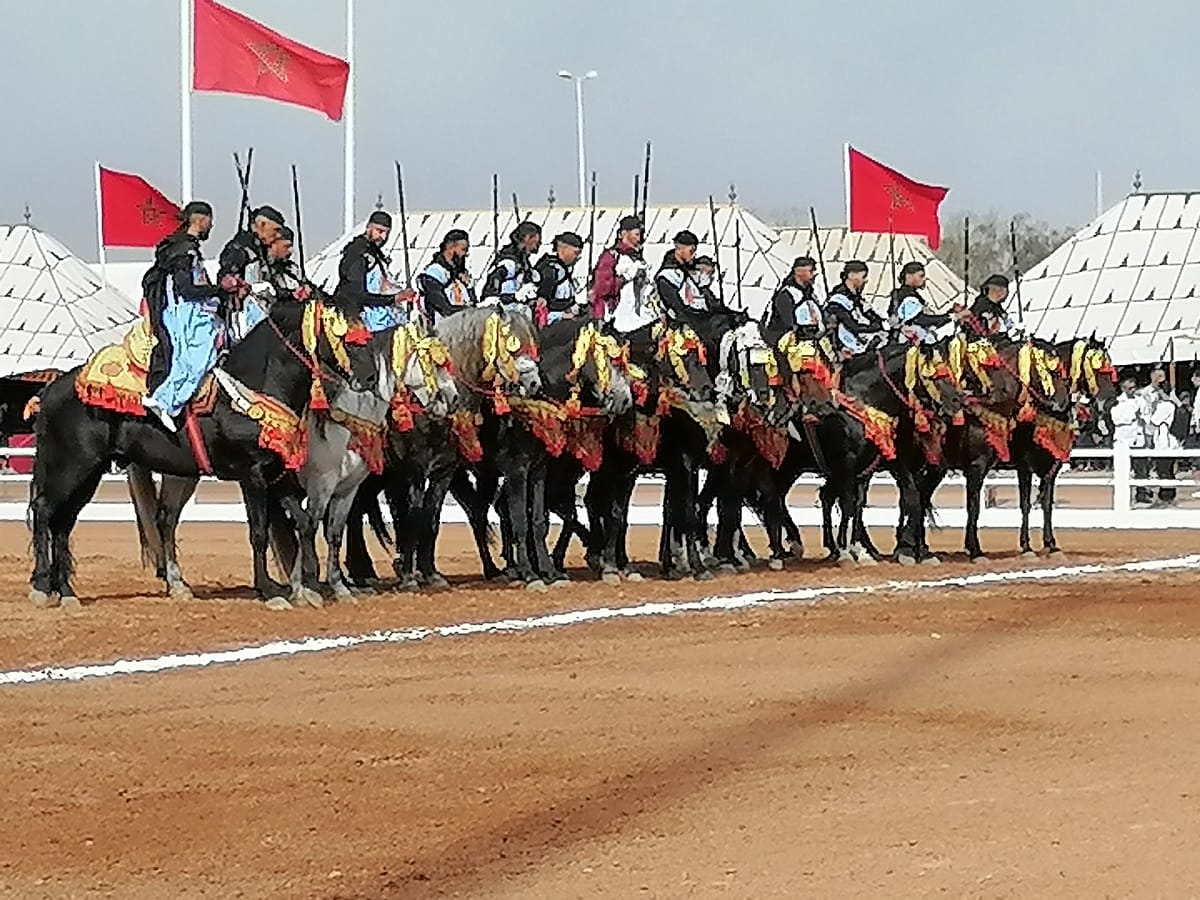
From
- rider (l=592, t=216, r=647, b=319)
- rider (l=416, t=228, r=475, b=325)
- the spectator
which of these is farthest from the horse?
the spectator

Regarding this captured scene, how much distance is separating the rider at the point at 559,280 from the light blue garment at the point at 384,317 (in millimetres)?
1312

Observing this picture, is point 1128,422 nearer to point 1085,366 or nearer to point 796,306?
point 1085,366

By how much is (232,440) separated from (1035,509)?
14606 millimetres

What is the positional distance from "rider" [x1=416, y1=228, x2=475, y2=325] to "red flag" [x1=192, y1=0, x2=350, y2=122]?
4472mm

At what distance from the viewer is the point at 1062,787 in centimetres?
838

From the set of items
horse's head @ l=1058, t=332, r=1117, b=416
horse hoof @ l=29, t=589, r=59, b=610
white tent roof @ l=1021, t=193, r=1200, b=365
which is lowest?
horse hoof @ l=29, t=589, r=59, b=610

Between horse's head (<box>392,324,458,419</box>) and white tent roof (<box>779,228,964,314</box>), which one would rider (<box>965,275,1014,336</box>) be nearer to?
horse's head (<box>392,324,458,419</box>)

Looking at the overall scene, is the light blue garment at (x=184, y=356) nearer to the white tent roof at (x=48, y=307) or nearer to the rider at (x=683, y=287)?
the rider at (x=683, y=287)

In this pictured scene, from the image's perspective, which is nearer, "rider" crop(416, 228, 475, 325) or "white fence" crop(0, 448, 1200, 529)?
"rider" crop(416, 228, 475, 325)

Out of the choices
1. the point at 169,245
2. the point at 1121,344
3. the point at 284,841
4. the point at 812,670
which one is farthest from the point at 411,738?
the point at 1121,344

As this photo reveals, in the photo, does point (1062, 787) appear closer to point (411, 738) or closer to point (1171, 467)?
point (411, 738)

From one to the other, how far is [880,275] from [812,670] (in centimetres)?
4065

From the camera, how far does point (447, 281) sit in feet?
61.0

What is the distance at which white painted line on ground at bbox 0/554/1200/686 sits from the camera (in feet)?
41.4
